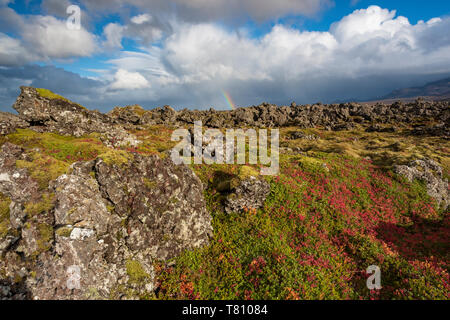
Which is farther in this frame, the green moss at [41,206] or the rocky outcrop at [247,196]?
the rocky outcrop at [247,196]

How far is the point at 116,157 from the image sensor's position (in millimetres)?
16234

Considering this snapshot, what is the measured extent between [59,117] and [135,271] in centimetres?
3903

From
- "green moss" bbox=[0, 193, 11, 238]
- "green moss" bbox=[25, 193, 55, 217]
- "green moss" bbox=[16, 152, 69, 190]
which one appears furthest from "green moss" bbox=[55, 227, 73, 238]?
"green moss" bbox=[16, 152, 69, 190]

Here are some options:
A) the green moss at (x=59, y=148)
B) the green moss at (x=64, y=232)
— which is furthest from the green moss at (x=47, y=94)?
the green moss at (x=64, y=232)

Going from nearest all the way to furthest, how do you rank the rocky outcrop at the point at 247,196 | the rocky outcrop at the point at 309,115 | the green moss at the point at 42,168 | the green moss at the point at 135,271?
the green moss at the point at 135,271 → the green moss at the point at 42,168 → the rocky outcrop at the point at 247,196 → the rocky outcrop at the point at 309,115

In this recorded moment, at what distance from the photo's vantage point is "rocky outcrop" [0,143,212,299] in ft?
36.8

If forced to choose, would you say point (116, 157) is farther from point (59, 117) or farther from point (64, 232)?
point (59, 117)

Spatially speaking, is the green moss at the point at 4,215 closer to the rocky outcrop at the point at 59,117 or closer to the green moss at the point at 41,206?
the green moss at the point at 41,206

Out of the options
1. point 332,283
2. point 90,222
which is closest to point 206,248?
point 90,222

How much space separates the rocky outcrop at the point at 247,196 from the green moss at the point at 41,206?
15679 mm

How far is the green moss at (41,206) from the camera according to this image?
12.6 metres
